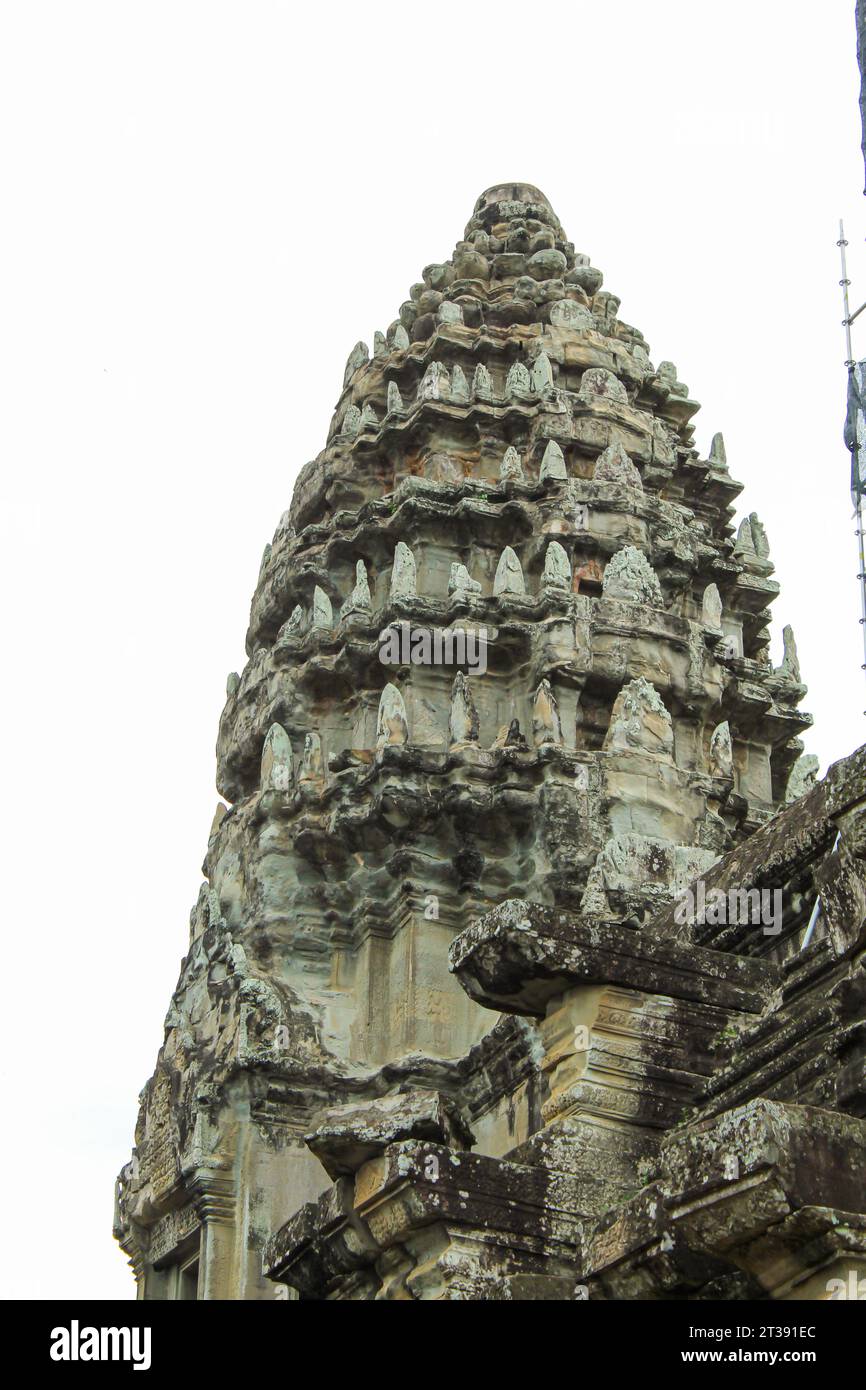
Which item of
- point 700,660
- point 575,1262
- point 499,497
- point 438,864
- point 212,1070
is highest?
point 499,497

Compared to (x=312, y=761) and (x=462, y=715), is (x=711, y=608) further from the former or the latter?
(x=312, y=761)

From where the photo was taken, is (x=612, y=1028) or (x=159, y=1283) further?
(x=159, y=1283)

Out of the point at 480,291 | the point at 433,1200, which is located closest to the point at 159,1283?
the point at 433,1200

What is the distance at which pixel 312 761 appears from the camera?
2255cm

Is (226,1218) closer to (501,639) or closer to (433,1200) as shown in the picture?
(501,639)

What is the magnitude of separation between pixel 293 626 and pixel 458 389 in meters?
3.51

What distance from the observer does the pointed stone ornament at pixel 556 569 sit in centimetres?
2230

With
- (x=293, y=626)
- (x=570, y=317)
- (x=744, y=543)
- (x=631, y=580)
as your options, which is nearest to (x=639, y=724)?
(x=631, y=580)

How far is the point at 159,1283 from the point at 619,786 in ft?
22.2

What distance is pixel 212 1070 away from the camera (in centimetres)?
2059

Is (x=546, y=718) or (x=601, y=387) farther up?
(x=601, y=387)

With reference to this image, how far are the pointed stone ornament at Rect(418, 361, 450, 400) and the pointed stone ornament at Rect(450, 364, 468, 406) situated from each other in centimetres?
6

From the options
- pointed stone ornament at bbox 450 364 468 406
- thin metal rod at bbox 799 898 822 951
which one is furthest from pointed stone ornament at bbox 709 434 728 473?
thin metal rod at bbox 799 898 822 951

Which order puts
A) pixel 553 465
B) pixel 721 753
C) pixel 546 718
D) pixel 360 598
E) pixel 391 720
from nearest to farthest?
pixel 546 718
pixel 391 720
pixel 721 753
pixel 360 598
pixel 553 465
